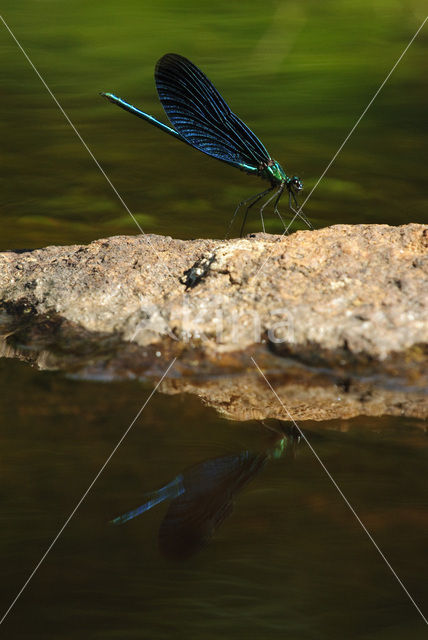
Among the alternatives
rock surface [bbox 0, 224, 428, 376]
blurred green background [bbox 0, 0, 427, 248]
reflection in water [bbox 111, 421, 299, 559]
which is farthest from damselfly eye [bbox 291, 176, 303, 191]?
reflection in water [bbox 111, 421, 299, 559]

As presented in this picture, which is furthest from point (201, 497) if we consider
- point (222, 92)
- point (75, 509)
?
point (222, 92)

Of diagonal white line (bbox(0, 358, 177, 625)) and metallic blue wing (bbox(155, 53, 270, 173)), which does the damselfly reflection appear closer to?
metallic blue wing (bbox(155, 53, 270, 173))

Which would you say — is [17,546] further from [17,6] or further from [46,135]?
[17,6]

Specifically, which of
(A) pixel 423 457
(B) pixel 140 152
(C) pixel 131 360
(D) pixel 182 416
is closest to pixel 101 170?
(B) pixel 140 152

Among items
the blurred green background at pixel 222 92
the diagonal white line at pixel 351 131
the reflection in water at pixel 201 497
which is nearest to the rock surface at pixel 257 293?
the diagonal white line at pixel 351 131

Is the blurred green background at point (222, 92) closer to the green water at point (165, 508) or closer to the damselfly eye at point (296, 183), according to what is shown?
the green water at point (165, 508)

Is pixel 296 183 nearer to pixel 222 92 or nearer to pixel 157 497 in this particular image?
pixel 157 497
